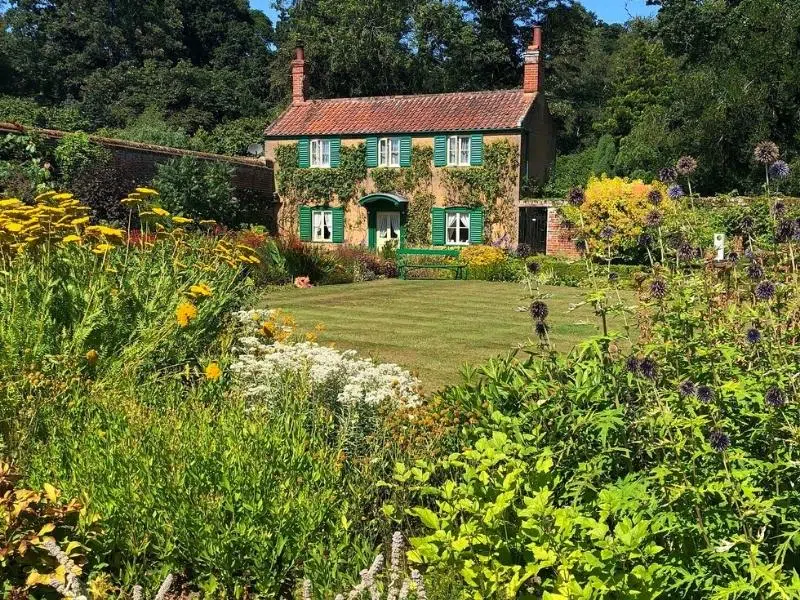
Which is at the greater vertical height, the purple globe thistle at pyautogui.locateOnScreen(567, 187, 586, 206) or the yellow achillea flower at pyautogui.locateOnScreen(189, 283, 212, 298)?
the purple globe thistle at pyautogui.locateOnScreen(567, 187, 586, 206)

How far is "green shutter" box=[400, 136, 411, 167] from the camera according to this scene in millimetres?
27453

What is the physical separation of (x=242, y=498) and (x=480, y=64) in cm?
4119

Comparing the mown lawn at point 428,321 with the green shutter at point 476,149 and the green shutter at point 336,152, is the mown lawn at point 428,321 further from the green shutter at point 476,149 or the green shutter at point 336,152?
the green shutter at point 336,152

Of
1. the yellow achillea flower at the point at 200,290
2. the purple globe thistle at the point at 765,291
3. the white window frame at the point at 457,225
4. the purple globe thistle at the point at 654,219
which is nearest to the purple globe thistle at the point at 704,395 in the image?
the purple globe thistle at the point at 765,291

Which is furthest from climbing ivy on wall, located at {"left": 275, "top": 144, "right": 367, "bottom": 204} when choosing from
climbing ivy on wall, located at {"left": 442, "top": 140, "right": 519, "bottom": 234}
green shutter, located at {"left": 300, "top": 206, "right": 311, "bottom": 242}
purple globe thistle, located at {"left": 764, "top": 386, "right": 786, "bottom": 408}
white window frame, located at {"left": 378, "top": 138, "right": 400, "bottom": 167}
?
purple globe thistle, located at {"left": 764, "top": 386, "right": 786, "bottom": 408}

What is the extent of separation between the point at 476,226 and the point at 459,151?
9.40 ft

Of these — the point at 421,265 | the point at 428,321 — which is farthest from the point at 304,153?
the point at 428,321

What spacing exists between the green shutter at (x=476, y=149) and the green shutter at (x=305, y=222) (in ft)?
23.0

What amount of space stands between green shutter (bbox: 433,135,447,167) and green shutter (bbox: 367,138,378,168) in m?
2.37

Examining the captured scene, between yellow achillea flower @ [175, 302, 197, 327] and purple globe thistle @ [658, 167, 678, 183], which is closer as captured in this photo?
purple globe thistle @ [658, 167, 678, 183]

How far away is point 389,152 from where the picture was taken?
27.8 m

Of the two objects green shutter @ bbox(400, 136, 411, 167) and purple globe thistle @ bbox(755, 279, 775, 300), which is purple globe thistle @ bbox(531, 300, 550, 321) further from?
green shutter @ bbox(400, 136, 411, 167)

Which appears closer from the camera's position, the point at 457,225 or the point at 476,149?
the point at 476,149

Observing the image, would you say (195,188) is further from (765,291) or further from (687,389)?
(687,389)
